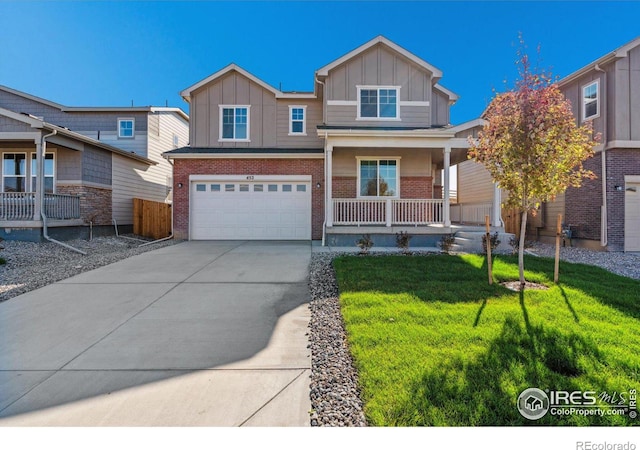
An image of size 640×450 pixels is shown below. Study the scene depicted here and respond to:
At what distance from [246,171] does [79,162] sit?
23.2 ft

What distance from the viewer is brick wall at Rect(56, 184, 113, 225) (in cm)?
1332

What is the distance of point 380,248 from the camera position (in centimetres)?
1049

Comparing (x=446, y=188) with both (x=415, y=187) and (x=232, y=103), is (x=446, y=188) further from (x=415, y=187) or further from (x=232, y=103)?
(x=232, y=103)

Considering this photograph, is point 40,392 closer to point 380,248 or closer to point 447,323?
point 447,323

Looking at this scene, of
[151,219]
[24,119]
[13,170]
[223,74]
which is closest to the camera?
[24,119]

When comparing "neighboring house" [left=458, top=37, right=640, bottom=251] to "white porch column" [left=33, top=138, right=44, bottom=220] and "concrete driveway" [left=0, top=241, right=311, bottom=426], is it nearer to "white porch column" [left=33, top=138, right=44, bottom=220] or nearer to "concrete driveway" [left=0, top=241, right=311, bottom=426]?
"concrete driveway" [left=0, top=241, right=311, bottom=426]

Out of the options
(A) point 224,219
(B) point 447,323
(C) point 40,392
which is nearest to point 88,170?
(A) point 224,219

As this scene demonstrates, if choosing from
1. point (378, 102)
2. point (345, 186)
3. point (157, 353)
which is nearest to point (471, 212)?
point (345, 186)

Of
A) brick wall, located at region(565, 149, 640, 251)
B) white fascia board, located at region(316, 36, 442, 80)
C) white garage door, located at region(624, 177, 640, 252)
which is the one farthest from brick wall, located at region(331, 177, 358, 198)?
white garage door, located at region(624, 177, 640, 252)

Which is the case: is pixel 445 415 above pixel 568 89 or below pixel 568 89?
below

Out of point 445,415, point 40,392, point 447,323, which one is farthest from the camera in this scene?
point 447,323

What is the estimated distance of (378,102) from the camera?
12.9 m

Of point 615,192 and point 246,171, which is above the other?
point 246,171

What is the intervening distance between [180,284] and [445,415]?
538 cm
